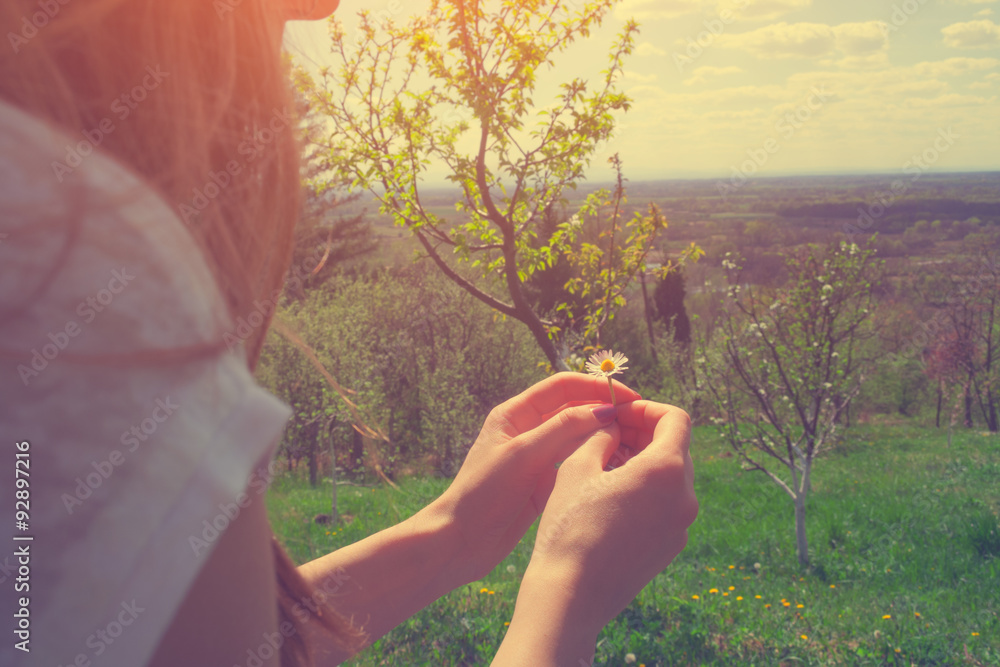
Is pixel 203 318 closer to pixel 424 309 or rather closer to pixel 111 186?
pixel 111 186

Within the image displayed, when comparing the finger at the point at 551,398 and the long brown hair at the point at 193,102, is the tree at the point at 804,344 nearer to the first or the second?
the finger at the point at 551,398

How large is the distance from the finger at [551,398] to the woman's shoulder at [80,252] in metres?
1.25

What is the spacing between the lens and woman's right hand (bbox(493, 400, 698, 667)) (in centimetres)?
92

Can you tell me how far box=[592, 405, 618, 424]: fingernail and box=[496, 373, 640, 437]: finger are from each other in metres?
0.13

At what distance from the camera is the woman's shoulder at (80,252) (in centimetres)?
43

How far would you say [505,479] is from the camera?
1.50 meters

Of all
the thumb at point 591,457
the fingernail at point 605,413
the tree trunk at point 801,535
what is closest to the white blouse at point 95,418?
the thumb at point 591,457

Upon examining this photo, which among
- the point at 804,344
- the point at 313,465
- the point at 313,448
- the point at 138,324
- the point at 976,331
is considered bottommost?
the point at 976,331

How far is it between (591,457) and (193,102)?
1.01 metres

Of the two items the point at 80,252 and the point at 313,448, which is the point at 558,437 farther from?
the point at 313,448

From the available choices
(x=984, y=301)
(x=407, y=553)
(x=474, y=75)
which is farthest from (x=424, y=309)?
(x=984, y=301)

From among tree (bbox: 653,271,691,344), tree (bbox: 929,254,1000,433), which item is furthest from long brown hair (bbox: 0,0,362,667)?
tree (bbox: 653,271,691,344)

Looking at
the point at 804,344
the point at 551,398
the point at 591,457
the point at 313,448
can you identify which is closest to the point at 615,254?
the point at 804,344

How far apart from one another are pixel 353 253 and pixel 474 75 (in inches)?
855
